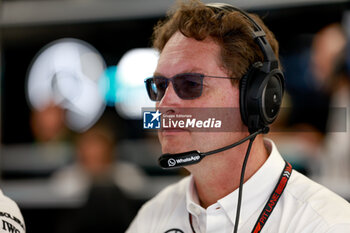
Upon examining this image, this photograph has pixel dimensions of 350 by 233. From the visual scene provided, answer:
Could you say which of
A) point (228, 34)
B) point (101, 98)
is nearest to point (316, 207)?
point (228, 34)

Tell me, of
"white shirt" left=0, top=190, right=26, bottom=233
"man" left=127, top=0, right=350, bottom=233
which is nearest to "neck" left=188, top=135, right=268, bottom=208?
"man" left=127, top=0, right=350, bottom=233

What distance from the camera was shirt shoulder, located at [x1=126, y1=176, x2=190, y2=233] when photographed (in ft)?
4.33

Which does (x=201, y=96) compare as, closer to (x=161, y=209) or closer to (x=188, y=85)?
(x=188, y=85)

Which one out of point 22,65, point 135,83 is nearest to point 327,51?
point 135,83

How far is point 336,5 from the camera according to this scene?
2.90 metres

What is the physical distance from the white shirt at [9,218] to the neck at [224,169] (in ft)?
1.42

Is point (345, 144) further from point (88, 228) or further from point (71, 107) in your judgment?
point (71, 107)

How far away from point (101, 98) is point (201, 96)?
267 centimetres

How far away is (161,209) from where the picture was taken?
1.35m

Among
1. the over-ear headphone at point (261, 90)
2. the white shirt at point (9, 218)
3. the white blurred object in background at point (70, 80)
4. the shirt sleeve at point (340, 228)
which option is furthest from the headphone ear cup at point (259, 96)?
the white blurred object in background at point (70, 80)

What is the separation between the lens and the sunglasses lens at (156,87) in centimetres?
117

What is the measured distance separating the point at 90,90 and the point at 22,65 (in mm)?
632

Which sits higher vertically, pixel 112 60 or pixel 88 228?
pixel 112 60

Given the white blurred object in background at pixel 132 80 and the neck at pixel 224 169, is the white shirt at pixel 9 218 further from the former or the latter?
the white blurred object in background at pixel 132 80
